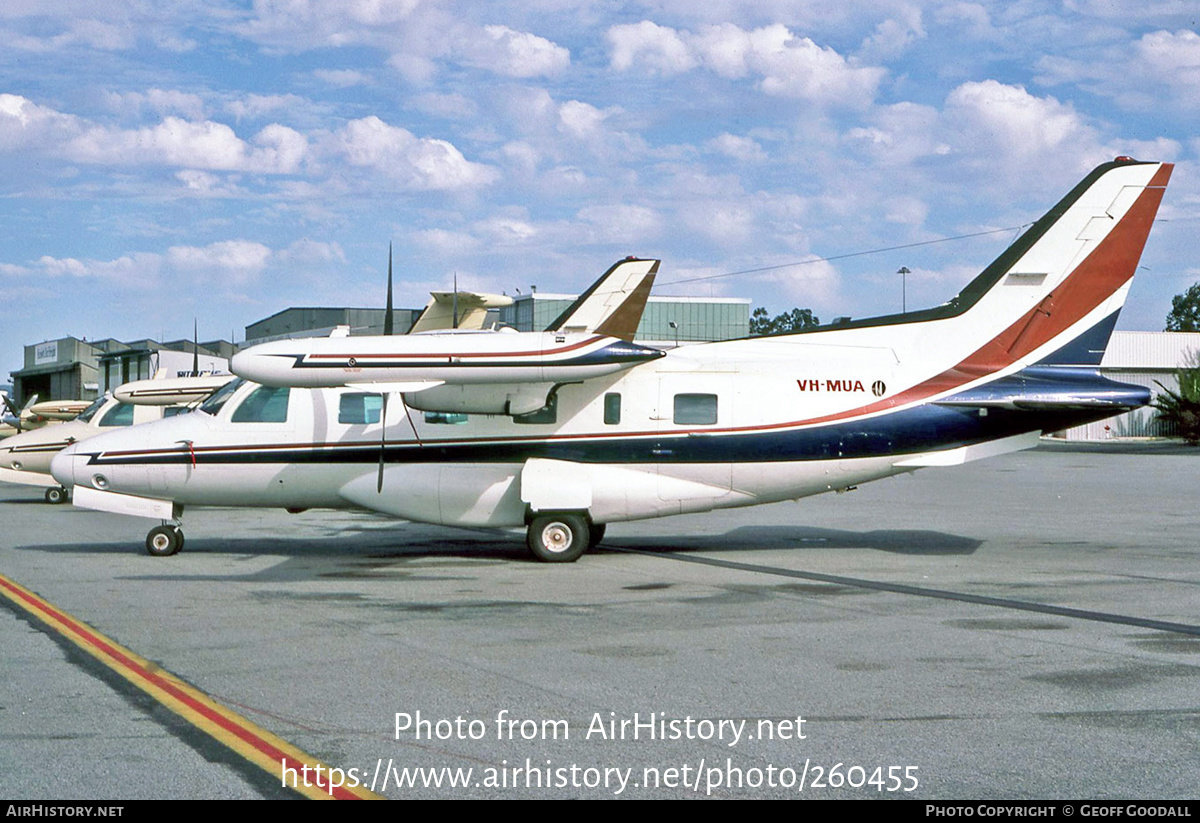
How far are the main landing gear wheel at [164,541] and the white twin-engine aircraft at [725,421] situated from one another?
0.11ft

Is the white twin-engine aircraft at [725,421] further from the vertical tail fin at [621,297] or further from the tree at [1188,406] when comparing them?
the tree at [1188,406]

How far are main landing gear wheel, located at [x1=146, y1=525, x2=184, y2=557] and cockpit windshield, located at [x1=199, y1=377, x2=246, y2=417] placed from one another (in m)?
1.86

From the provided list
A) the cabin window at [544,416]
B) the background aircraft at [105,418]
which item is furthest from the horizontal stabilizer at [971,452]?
the background aircraft at [105,418]

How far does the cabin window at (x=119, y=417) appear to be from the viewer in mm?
28484

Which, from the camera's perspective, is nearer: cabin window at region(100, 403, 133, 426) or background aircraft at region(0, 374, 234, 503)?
background aircraft at region(0, 374, 234, 503)

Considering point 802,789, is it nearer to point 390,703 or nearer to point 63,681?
point 390,703

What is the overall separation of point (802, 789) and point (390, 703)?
126 inches

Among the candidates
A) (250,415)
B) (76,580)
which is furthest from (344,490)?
(76,580)

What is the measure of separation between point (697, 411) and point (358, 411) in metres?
5.05

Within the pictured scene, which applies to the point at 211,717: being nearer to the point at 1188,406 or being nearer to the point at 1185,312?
the point at 1188,406

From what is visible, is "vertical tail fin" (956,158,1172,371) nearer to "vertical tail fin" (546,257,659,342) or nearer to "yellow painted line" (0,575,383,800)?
"vertical tail fin" (546,257,659,342)

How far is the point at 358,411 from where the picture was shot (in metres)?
17.6

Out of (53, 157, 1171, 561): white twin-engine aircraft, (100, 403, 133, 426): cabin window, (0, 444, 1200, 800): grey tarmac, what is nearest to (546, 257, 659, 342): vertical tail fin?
(0, 444, 1200, 800): grey tarmac

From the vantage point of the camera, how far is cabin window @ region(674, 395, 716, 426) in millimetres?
17266
